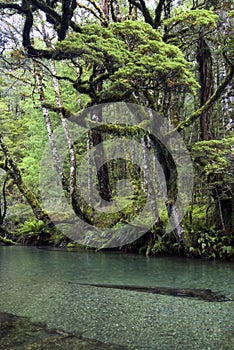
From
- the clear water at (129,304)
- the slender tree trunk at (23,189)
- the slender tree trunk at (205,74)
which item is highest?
the slender tree trunk at (205,74)

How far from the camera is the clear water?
288cm

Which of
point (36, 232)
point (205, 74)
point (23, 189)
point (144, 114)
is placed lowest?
point (36, 232)

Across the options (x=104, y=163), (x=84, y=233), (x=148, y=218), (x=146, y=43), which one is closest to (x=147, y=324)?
(x=146, y=43)

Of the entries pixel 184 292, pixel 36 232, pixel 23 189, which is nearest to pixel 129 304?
pixel 184 292

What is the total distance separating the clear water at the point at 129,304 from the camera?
9.46 ft

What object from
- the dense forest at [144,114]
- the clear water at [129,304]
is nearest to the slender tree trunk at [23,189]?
the dense forest at [144,114]

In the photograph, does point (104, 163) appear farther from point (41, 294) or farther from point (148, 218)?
point (41, 294)

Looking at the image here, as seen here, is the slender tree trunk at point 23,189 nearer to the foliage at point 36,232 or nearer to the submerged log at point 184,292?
the foliage at point 36,232

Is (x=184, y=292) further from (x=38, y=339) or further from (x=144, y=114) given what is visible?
(x=144, y=114)

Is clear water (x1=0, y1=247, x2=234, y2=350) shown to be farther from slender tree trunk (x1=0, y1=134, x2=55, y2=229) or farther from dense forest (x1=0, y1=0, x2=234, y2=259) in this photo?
slender tree trunk (x1=0, y1=134, x2=55, y2=229)

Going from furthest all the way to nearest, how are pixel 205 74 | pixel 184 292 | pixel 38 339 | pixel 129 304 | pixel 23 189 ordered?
pixel 23 189, pixel 205 74, pixel 184 292, pixel 129 304, pixel 38 339

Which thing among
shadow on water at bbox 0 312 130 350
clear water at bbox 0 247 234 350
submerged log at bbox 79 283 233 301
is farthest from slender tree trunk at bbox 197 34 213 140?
shadow on water at bbox 0 312 130 350

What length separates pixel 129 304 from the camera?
3994mm

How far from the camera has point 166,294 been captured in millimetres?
4480
